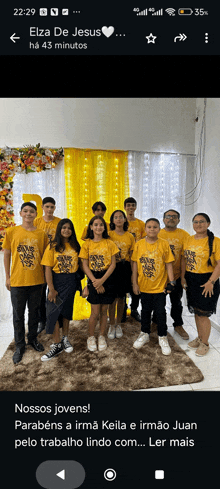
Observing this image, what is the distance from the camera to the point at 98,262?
210 cm

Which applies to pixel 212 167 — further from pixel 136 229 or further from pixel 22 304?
pixel 22 304

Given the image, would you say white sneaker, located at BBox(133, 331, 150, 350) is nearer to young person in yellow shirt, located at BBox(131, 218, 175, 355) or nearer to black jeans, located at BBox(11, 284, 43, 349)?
young person in yellow shirt, located at BBox(131, 218, 175, 355)

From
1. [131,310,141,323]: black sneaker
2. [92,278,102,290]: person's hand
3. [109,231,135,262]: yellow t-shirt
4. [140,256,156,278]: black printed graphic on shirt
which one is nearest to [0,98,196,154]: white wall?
[109,231,135,262]: yellow t-shirt

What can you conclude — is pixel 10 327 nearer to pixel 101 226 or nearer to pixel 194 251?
pixel 101 226

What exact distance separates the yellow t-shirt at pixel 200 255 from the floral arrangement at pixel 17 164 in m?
1.87

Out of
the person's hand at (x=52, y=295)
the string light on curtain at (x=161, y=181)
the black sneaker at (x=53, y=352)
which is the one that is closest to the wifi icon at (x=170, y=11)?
the person's hand at (x=52, y=295)

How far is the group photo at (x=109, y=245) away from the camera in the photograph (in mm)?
2000

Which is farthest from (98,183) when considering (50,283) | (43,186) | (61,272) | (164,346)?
(164,346)

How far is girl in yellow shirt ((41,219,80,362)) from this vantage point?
199 centimetres

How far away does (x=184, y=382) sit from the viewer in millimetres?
1783

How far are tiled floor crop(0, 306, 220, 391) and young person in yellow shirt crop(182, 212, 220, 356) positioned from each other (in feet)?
0.28

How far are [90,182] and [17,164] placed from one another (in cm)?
89

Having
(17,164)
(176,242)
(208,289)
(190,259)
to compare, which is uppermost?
(17,164)

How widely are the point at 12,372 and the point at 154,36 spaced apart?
2.23 meters
